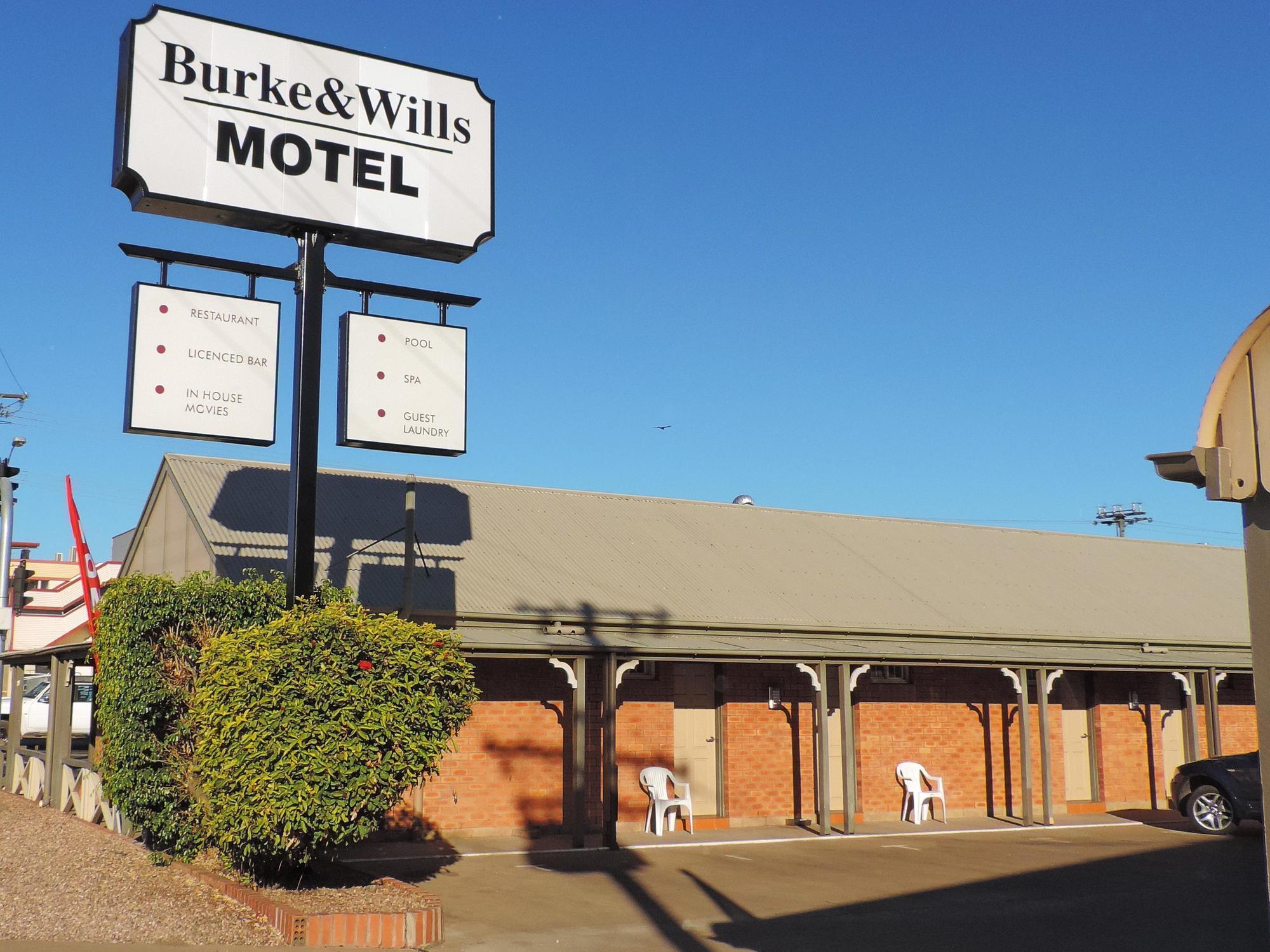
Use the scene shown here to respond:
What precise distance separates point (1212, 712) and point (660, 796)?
1023 centimetres

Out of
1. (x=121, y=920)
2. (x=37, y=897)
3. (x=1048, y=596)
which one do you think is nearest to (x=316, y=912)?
(x=121, y=920)

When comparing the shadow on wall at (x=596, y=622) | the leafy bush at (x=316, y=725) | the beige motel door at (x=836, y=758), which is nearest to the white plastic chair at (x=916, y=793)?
the beige motel door at (x=836, y=758)

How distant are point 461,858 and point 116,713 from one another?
16.4ft

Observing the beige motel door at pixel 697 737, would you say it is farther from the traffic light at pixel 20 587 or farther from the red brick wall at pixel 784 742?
the traffic light at pixel 20 587

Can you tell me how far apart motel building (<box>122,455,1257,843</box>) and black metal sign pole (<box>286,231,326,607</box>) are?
12.4 feet

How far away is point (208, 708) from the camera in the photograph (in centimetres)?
1012

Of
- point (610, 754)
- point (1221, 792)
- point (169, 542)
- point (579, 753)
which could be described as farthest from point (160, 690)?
point (1221, 792)

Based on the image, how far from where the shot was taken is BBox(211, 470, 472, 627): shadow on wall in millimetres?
17375

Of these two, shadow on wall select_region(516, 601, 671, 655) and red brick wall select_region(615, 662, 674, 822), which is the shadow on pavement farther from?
red brick wall select_region(615, 662, 674, 822)

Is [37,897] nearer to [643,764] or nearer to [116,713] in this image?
[116,713]

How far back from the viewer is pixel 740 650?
703 inches

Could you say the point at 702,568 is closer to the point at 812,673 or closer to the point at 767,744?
the point at 767,744

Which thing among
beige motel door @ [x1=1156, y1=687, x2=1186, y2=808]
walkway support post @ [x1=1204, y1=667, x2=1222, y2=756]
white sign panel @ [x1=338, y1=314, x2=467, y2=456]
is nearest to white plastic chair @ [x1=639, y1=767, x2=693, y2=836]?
white sign panel @ [x1=338, y1=314, x2=467, y2=456]

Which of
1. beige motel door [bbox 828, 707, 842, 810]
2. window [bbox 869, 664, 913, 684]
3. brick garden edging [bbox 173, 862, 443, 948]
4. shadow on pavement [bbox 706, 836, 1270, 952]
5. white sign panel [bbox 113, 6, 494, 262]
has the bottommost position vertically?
shadow on pavement [bbox 706, 836, 1270, 952]
